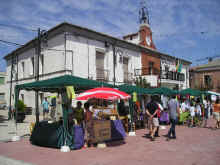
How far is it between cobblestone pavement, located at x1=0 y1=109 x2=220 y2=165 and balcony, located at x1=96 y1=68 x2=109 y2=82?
1086 cm

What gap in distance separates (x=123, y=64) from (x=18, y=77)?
11.7 metres

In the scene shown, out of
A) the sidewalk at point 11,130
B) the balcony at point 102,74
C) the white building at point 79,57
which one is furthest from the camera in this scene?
the balcony at point 102,74

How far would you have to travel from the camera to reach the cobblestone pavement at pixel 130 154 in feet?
17.9

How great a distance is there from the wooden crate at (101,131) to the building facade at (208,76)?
31422 mm

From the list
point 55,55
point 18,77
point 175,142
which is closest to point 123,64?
point 55,55

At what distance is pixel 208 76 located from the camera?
126ft

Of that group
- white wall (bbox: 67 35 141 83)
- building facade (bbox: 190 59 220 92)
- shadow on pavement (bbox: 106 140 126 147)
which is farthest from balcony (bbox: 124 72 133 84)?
building facade (bbox: 190 59 220 92)

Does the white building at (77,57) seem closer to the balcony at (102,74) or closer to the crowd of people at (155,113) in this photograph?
the balcony at (102,74)

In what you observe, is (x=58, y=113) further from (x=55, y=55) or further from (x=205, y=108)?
(x=205, y=108)

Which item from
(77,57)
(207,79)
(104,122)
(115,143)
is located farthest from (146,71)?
(207,79)

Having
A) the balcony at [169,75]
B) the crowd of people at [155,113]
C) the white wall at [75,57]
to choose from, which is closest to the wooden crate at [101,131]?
the crowd of people at [155,113]

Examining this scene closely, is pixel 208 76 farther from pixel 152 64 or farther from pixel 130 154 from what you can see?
pixel 130 154

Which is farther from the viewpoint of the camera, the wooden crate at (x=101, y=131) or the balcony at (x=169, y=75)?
the balcony at (x=169, y=75)

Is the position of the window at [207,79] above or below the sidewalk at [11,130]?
above
